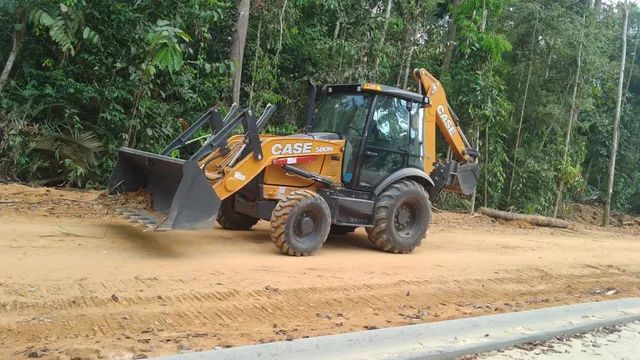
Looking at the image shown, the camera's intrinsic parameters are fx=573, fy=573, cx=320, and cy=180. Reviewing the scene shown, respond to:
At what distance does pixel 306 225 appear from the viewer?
752 centimetres

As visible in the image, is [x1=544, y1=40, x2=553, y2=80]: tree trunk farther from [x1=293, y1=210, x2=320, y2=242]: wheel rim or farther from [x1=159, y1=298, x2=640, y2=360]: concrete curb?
[x1=159, y1=298, x2=640, y2=360]: concrete curb

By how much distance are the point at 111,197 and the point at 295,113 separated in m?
8.83

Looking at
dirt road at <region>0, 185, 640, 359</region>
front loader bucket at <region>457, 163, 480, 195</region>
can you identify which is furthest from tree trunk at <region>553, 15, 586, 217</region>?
front loader bucket at <region>457, 163, 480, 195</region>

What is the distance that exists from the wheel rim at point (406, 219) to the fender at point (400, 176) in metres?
0.40

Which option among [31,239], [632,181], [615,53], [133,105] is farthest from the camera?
[632,181]

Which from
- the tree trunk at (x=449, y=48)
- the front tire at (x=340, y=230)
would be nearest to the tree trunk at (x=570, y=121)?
the tree trunk at (x=449, y=48)

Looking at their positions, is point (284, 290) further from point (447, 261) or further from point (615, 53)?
point (615, 53)

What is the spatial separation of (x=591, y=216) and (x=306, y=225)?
21183 millimetres

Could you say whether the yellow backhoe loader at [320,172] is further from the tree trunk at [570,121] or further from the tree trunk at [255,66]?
the tree trunk at [570,121]

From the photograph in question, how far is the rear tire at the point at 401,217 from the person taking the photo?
8.25 m

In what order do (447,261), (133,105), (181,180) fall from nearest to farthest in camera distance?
1. (181,180)
2. (447,261)
3. (133,105)

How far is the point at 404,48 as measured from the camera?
56.1 feet

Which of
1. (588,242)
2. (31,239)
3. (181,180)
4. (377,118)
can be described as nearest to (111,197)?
(31,239)

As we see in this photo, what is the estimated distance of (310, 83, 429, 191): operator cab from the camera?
Result: 27.0ft
